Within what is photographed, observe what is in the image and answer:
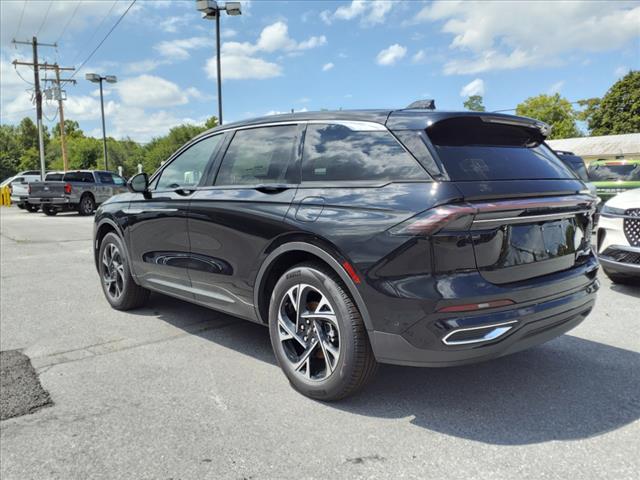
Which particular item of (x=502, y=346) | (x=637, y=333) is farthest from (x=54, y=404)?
(x=637, y=333)

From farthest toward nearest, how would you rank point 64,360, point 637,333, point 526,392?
1. point 637,333
2. point 64,360
3. point 526,392

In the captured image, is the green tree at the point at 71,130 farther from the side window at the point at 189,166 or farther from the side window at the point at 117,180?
the side window at the point at 189,166

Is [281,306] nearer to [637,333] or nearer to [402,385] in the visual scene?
[402,385]

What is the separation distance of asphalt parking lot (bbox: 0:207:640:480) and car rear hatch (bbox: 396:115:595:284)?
2.74 ft

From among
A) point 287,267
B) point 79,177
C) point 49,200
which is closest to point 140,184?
point 287,267

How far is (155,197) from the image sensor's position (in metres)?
4.71

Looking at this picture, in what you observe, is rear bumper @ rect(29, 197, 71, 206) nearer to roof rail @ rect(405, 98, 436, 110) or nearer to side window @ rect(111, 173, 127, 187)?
side window @ rect(111, 173, 127, 187)

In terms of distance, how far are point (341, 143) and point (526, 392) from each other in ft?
6.41

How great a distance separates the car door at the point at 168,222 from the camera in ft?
14.1

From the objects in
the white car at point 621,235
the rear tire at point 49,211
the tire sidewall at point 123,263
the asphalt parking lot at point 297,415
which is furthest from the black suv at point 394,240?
the rear tire at point 49,211

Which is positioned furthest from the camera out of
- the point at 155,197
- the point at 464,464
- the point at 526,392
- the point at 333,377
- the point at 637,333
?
the point at 155,197

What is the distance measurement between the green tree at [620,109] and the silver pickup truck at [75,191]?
53.8 metres

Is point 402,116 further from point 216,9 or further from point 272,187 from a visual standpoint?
point 216,9

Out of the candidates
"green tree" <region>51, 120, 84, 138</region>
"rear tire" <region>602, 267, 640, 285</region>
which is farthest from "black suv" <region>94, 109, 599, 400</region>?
"green tree" <region>51, 120, 84, 138</region>
